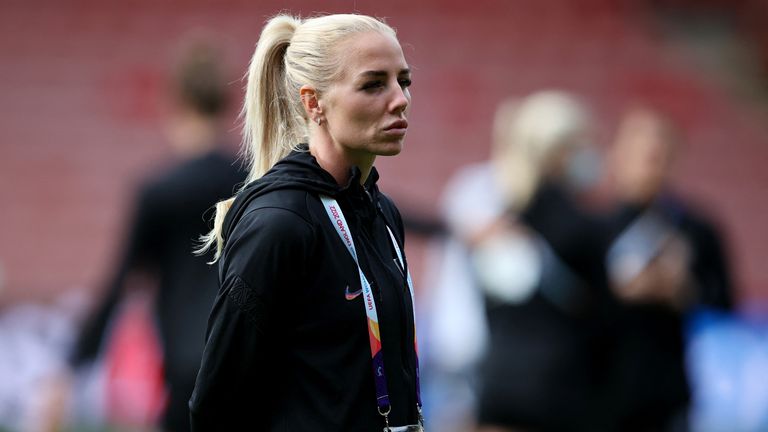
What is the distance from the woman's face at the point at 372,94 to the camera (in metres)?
2.95

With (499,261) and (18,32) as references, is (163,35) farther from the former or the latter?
(499,261)

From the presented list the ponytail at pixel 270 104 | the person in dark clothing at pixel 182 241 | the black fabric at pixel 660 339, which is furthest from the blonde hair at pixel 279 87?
the black fabric at pixel 660 339

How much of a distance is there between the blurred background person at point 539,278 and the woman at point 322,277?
10.5 feet

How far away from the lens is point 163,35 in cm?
1262

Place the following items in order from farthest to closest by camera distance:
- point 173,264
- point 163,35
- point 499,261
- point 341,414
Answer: point 163,35, point 499,261, point 173,264, point 341,414

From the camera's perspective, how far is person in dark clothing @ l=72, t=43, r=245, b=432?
4.96 meters

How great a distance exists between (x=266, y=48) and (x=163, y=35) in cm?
975

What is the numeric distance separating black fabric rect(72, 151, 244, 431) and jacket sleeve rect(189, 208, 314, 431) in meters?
2.05

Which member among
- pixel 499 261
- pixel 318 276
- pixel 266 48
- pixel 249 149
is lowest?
pixel 499 261

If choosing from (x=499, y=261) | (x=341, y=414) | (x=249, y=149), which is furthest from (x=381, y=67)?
(x=499, y=261)

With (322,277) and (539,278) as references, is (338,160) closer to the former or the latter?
(322,277)

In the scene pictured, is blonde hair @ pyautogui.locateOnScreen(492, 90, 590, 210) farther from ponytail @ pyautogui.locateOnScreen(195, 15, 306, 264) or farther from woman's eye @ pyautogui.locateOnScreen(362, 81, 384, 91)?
woman's eye @ pyautogui.locateOnScreen(362, 81, 384, 91)

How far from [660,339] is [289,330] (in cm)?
443

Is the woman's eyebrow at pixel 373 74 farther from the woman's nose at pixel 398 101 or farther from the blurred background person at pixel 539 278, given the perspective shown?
the blurred background person at pixel 539 278
